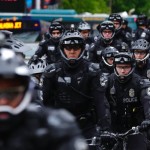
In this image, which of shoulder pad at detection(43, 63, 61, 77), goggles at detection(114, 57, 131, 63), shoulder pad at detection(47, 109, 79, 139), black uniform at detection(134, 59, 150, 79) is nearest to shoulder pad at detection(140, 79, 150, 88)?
goggles at detection(114, 57, 131, 63)

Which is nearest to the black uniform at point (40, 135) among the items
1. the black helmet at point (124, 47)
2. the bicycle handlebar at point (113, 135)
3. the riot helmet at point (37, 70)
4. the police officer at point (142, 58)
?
the bicycle handlebar at point (113, 135)

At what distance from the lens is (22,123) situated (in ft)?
13.2

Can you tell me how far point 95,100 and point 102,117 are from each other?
0.18 metres

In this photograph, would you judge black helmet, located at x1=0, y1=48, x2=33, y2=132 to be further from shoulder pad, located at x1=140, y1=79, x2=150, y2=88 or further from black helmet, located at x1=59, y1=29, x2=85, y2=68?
shoulder pad, located at x1=140, y1=79, x2=150, y2=88

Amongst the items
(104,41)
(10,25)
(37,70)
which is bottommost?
(10,25)

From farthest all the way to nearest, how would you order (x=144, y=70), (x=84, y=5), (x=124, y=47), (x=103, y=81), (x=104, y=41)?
1. (x=84, y=5)
2. (x=104, y=41)
3. (x=124, y=47)
4. (x=144, y=70)
5. (x=103, y=81)

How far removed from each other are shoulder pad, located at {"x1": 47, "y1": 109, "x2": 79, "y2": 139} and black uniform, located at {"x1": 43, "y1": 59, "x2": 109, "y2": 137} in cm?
386

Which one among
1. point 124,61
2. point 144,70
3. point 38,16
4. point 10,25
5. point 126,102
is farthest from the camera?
point 38,16

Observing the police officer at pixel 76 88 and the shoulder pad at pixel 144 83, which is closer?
the police officer at pixel 76 88

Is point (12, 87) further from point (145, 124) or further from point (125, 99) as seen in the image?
point (125, 99)

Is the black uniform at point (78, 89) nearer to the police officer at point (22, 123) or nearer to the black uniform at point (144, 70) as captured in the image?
the black uniform at point (144, 70)

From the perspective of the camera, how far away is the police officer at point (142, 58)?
11.5 m

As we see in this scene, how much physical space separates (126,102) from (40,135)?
483 cm

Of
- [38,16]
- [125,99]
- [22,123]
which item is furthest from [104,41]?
[38,16]
